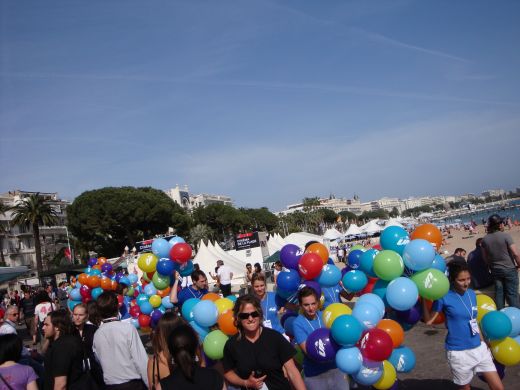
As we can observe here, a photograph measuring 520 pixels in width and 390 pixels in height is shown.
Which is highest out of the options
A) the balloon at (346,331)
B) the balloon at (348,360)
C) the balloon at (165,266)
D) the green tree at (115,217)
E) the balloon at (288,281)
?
the green tree at (115,217)

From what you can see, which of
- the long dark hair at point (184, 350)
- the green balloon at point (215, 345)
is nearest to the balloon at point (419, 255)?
the green balloon at point (215, 345)

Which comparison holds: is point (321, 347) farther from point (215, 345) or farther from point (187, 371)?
point (187, 371)

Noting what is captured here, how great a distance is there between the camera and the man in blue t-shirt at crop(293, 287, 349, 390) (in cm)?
375

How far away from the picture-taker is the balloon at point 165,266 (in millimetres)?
6852

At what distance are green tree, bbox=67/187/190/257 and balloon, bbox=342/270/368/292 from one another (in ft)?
159

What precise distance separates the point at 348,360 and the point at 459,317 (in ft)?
3.84

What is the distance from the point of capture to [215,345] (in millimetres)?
4344

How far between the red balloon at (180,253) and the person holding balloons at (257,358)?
3756 mm

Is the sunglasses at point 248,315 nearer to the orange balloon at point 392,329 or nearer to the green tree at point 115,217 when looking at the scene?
the orange balloon at point 392,329

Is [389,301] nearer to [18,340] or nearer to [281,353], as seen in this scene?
[281,353]

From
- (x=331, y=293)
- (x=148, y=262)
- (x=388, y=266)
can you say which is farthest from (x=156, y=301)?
(x=388, y=266)

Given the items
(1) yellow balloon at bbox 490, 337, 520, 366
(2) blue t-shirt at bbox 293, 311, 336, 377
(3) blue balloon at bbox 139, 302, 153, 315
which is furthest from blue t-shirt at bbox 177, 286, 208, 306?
(1) yellow balloon at bbox 490, 337, 520, 366

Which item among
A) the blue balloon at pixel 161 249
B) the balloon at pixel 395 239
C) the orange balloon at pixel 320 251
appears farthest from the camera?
the blue balloon at pixel 161 249

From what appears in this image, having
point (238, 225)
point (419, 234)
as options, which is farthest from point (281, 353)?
point (238, 225)
